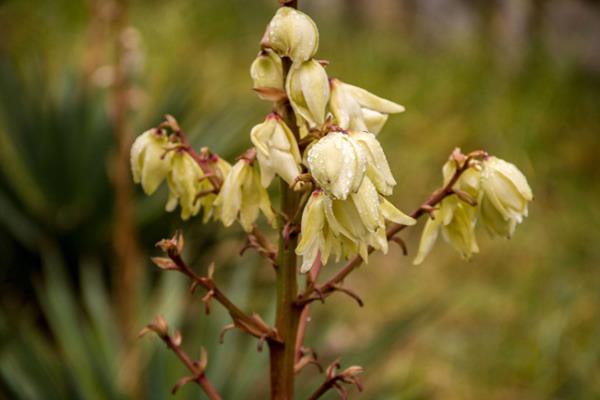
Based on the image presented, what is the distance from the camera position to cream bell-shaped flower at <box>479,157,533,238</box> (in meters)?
0.90

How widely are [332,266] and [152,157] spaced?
76.8 inches

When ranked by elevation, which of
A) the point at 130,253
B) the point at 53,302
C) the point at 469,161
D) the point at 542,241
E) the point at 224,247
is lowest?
the point at 542,241

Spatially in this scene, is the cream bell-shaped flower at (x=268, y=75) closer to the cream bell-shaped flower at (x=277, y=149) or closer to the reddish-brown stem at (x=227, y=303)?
the cream bell-shaped flower at (x=277, y=149)

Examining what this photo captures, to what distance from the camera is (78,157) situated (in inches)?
117

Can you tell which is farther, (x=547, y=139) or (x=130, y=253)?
(x=547, y=139)

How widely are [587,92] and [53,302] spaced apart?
3.16 m

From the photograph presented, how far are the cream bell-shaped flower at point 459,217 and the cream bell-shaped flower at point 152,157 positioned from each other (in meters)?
0.31

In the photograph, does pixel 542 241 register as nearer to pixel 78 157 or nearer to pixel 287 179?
pixel 78 157

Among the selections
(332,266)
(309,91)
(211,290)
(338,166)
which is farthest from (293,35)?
(332,266)

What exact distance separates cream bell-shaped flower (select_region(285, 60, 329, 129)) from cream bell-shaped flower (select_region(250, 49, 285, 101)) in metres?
0.03

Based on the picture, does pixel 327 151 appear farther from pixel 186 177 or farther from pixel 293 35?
pixel 186 177

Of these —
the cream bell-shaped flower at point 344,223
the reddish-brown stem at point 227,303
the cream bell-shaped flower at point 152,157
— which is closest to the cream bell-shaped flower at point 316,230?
the cream bell-shaped flower at point 344,223

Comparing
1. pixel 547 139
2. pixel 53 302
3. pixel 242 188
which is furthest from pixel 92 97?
pixel 242 188

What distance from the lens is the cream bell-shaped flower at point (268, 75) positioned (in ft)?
2.88
